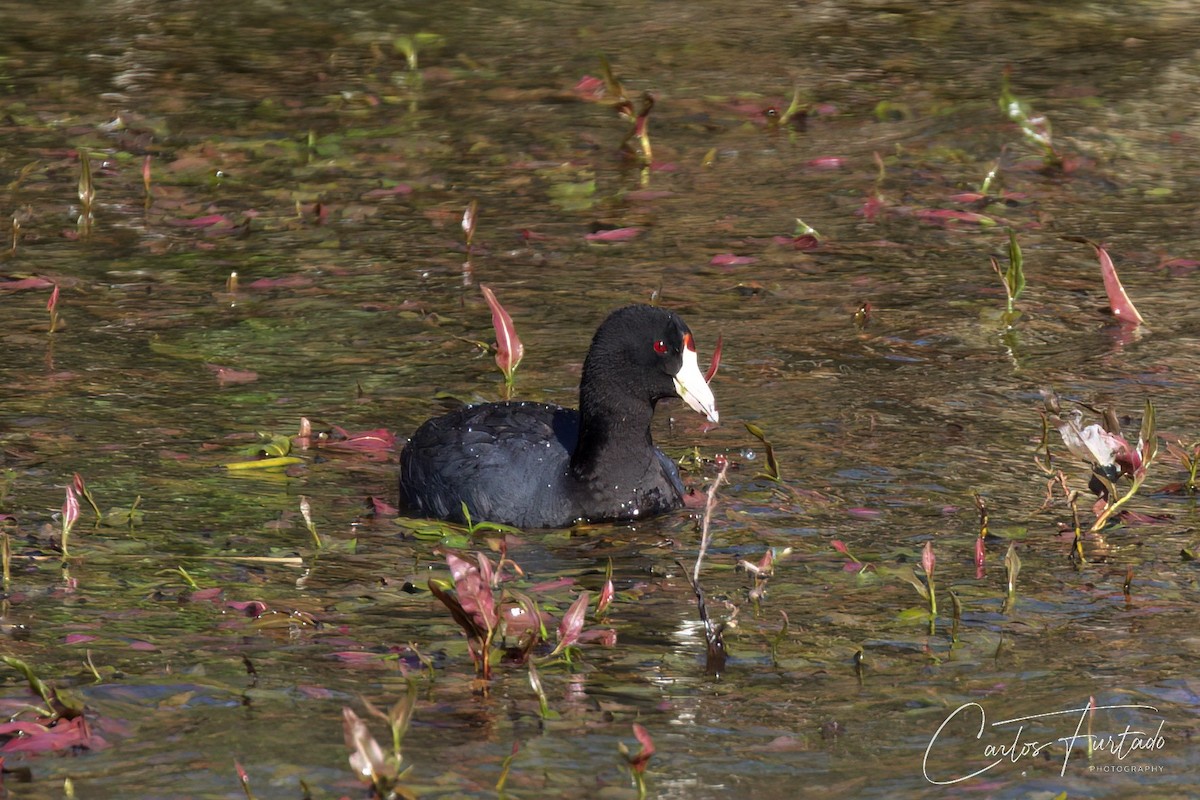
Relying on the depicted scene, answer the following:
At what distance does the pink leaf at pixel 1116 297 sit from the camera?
27.1ft

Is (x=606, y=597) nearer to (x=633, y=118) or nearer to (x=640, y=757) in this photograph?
(x=640, y=757)

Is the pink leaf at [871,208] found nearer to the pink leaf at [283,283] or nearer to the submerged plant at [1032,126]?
the submerged plant at [1032,126]

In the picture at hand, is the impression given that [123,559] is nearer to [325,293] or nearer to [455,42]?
[325,293]

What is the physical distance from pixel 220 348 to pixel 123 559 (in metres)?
2.46

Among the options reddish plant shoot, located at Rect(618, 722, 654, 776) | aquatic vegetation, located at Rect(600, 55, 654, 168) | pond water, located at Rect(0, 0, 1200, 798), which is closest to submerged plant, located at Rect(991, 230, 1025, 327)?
pond water, located at Rect(0, 0, 1200, 798)

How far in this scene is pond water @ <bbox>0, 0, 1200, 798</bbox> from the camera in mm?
4801

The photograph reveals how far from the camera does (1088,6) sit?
14359mm

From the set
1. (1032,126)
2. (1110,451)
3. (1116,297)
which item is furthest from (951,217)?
(1110,451)

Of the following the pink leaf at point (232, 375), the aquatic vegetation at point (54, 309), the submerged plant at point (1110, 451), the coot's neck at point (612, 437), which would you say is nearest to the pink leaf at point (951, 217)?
the coot's neck at point (612, 437)

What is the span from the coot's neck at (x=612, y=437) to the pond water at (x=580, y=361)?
0.91 feet

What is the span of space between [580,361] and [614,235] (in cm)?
186

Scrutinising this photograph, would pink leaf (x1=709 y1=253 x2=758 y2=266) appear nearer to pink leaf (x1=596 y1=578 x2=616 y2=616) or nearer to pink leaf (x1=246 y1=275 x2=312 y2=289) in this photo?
pink leaf (x1=246 y1=275 x2=312 y2=289)
